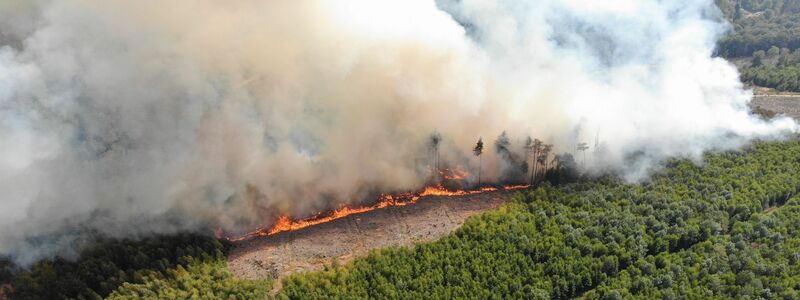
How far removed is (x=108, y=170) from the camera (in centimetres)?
5553

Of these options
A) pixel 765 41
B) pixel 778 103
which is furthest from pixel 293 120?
pixel 765 41

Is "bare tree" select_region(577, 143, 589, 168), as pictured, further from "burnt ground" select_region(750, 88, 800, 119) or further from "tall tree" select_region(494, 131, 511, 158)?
"burnt ground" select_region(750, 88, 800, 119)

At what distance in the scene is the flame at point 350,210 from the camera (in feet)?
188

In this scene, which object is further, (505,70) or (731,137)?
(505,70)

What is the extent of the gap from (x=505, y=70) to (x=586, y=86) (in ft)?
36.0

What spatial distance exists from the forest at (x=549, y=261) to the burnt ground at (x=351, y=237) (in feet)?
7.36

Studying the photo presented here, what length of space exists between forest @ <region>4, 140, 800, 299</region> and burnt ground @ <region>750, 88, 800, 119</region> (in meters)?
31.6

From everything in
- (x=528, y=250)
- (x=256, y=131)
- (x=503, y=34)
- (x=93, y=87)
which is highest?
(x=503, y=34)

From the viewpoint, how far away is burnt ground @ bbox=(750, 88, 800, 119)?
83025 millimetres

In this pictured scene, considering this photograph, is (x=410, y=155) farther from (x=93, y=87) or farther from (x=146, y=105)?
(x=93, y=87)

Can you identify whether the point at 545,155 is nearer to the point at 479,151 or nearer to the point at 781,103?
the point at 479,151

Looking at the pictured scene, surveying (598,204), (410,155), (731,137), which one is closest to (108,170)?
(410,155)

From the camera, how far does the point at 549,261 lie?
48031 mm

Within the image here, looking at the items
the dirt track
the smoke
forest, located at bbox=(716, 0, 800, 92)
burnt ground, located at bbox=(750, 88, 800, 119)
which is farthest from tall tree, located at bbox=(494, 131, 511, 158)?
forest, located at bbox=(716, 0, 800, 92)
